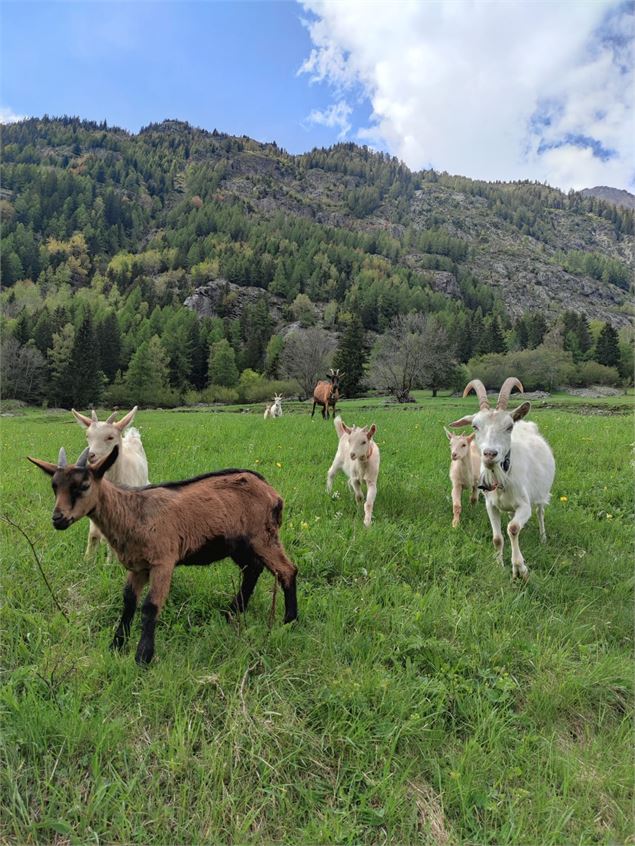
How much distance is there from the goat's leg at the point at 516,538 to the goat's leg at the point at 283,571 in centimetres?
285

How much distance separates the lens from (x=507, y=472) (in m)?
6.14

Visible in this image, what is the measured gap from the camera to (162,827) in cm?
241

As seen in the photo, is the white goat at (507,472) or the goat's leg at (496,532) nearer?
the white goat at (507,472)

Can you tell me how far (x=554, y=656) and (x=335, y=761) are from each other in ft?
7.00

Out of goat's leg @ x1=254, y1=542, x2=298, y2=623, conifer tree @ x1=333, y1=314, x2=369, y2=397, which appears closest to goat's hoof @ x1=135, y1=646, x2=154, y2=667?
goat's leg @ x1=254, y1=542, x2=298, y2=623

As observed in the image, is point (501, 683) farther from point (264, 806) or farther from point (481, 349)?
point (481, 349)

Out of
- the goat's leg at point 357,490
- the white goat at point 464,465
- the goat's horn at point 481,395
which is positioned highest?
the goat's horn at point 481,395

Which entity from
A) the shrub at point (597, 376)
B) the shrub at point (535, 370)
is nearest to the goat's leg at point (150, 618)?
the shrub at point (535, 370)

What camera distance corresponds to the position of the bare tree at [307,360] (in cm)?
7600

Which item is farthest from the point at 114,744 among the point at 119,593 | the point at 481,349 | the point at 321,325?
the point at 321,325

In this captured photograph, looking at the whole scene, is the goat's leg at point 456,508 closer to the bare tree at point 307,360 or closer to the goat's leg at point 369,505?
the goat's leg at point 369,505

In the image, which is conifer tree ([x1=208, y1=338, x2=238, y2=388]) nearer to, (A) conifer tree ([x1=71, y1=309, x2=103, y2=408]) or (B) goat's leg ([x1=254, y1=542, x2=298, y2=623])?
(A) conifer tree ([x1=71, y1=309, x2=103, y2=408])

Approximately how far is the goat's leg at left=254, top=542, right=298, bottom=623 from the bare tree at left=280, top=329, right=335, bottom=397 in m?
71.5

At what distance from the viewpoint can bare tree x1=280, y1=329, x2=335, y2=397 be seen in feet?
249
